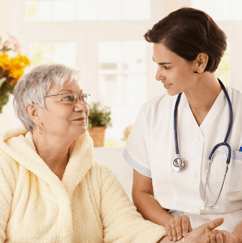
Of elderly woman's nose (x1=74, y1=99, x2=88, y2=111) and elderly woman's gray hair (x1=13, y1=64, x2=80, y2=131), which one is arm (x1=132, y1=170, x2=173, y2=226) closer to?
elderly woman's nose (x1=74, y1=99, x2=88, y2=111)

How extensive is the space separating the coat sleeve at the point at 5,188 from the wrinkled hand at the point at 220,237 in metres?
0.79

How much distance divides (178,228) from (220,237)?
0.52 ft

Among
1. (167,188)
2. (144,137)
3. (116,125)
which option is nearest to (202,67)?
(144,137)

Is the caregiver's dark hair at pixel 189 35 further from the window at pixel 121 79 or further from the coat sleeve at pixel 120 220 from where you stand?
the window at pixel 121 79

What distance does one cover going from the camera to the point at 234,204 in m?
1.37

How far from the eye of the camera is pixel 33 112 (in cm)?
146

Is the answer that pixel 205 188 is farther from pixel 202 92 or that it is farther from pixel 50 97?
pixel 50 97

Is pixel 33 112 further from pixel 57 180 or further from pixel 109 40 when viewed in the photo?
pixel 109 40

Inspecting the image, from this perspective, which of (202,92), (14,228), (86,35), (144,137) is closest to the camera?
(14,228)

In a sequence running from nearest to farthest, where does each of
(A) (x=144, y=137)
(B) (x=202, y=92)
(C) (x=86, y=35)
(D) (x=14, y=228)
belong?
(D) (x=14, y=228) < (B) (x=202, y=92) < (A) (x=144, y=137) < (C) (x=86, y=35)

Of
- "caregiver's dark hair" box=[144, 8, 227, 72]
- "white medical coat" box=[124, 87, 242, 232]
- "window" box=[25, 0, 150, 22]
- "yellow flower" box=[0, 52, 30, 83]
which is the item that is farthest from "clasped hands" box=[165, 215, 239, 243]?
"window" box=[25, 0, 150, 22]

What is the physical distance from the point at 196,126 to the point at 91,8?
3013 millimetres

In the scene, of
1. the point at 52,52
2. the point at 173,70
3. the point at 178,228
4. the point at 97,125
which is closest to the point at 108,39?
the point at 52,52

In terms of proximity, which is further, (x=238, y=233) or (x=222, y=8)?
(x=222, y=8)
